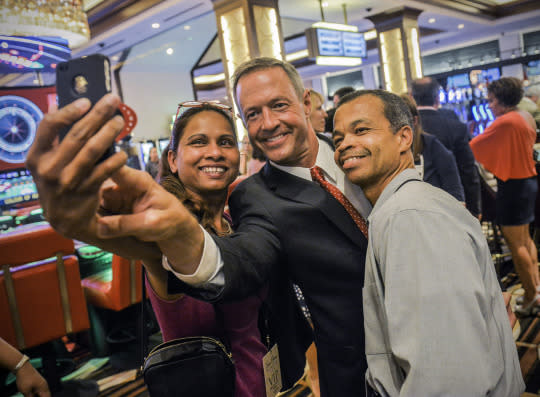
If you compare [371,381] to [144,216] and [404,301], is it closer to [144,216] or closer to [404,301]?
[404,301]

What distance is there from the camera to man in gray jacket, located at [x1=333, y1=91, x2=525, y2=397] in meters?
0.77

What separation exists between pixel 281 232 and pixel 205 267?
1.13 ft

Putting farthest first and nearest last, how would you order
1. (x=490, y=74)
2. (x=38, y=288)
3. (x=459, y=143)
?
(x=490, y=74), (x=459, y=143), (x=38, y=288)

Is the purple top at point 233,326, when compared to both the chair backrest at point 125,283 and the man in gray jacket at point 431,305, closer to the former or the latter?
the man in gray jacket at point 431,305

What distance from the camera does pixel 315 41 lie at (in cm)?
644

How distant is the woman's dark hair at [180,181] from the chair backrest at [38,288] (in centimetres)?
156

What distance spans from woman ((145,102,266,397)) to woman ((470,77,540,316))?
260 cm

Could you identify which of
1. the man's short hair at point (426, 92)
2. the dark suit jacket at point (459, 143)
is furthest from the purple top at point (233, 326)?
the man's short hair at point (426, 92)

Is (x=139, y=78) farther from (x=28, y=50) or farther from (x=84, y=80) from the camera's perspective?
(x=84, y=80)

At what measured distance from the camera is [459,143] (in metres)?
2.98

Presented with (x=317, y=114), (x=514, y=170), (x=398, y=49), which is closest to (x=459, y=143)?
(x=514, y=170)

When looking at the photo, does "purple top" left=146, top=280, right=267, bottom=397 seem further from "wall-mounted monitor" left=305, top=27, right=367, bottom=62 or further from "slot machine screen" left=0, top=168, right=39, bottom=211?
"wall-mounted monitor" left=305, top=27, right=367, bottom=62

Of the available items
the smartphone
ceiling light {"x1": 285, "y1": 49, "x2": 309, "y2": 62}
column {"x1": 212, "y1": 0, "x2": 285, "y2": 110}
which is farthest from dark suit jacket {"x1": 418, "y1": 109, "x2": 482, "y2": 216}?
ceiling light {"x1": 285, "y1": 49, "x2": 309, "y2": 62}

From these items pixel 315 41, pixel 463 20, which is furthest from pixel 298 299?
pixel 463 20
